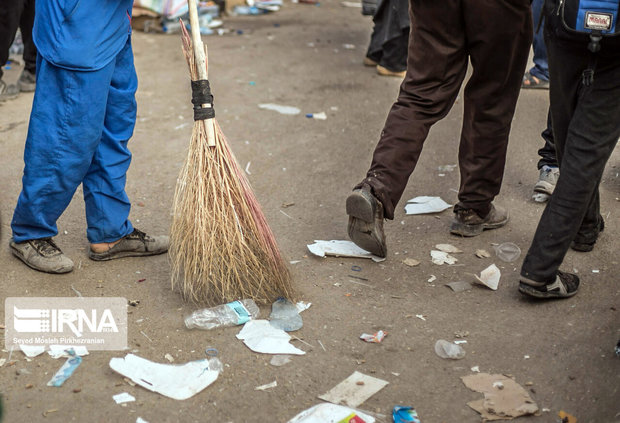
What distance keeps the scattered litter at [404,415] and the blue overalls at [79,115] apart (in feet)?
5.36

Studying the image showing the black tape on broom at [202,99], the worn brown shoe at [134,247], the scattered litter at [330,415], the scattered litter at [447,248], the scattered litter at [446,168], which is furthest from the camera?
the scattered litter at [446,168]

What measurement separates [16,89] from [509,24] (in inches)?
161

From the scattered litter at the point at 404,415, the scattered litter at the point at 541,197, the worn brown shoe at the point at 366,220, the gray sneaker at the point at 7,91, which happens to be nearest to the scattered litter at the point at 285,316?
the worn brown shoe at the point at 366,220

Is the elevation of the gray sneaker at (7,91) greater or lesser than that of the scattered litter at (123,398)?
greater

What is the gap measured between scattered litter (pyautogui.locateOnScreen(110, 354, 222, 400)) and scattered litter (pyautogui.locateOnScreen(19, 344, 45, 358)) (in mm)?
295

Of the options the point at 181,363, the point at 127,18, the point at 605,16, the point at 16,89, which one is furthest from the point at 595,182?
the point at 16,89

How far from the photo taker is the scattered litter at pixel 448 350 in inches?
108

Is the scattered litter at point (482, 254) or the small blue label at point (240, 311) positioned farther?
the scattered litter at point (482, 254)

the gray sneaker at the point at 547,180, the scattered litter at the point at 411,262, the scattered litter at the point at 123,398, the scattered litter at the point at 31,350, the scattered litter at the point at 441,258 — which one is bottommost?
the scattered litter at the point at 411,262

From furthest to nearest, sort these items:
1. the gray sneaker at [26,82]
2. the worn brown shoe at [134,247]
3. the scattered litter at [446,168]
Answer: the gray sneaker at [26,82], the scattered litter at [446,168], the worn brown shoe at [134,247]

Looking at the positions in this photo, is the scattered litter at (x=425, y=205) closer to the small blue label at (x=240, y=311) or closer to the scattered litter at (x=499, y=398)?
the small blue label at (x=240, y=311)

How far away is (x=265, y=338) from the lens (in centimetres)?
284

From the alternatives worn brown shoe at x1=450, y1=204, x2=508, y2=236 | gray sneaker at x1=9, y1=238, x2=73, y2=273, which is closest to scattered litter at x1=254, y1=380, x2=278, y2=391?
gray sneaker at x1=9, y1=238, x2=73, y2=273

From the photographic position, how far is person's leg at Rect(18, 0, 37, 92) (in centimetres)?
574
